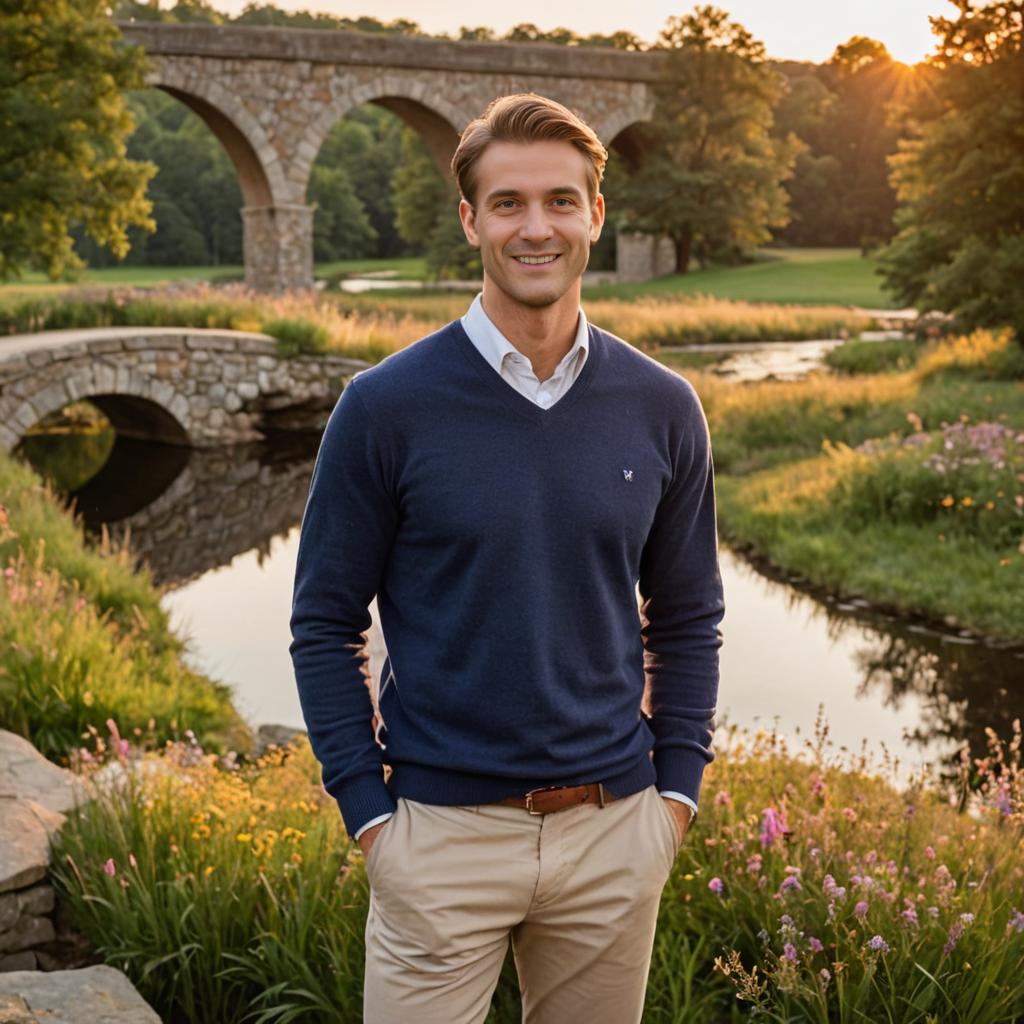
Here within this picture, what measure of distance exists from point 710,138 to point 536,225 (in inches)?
1309

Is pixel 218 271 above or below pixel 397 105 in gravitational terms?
below

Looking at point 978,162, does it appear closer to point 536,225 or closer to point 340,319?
point 340,319

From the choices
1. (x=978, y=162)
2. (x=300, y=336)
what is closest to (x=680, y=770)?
(x=978, y=162)

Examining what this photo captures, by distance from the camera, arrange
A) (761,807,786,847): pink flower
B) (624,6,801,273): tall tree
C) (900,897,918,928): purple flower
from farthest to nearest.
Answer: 1. (624,6,801,273): tall tree
2. (761,807,786,847): pink flower
3. (900,897,918,928): purple flower

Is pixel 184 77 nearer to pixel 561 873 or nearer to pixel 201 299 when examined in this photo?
pixel 201 299

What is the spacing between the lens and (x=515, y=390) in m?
1.90

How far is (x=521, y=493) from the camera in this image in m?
1.84

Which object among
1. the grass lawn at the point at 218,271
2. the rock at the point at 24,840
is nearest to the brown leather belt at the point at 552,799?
the rock at the point at 24,840

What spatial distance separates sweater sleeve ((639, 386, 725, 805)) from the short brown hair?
42 centimetres

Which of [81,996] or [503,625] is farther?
[81,996]

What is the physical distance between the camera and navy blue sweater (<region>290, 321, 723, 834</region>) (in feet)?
6.04

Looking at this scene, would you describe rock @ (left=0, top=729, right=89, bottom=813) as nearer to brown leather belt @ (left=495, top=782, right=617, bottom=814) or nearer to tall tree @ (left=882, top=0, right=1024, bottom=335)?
Answer: brown leather belt @ (left=495, top=782, right=617, bottom=814)

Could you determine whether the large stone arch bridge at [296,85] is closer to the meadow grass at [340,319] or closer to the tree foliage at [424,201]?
the tree foliage at [424,201]

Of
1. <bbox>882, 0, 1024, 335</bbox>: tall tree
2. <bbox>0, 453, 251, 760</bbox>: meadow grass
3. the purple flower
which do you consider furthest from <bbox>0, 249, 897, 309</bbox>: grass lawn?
the purple flower
